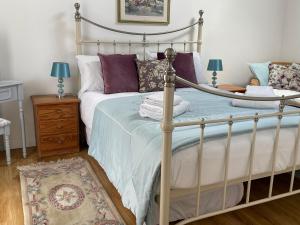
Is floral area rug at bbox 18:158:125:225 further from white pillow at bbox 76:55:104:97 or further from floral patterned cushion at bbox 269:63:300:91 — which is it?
floral patterned cushion at bbox 269:63:300:91

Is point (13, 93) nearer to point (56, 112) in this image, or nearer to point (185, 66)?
point (56, 112)

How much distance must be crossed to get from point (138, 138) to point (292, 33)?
362 centimetres

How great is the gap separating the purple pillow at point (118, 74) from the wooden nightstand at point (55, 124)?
1.30ft

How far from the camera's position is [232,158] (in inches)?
69.4

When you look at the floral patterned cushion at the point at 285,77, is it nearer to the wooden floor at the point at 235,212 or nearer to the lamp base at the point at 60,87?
the wooden floor at the point at 235,212

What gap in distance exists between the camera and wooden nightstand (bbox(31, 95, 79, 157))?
2979 mm

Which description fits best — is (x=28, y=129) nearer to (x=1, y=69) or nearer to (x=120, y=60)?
(x=1, y=69)

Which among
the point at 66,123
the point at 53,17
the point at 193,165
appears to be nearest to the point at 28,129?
the point at 66,123

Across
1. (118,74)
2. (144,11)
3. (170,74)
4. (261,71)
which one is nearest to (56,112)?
(118,74)

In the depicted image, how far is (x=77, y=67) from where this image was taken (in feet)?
11.1

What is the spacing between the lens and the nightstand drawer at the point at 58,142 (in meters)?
3.06

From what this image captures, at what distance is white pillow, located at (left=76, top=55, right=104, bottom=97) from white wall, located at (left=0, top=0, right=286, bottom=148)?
0.25 m

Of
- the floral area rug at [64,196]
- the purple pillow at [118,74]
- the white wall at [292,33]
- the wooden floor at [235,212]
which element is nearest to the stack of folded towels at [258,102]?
the wooden floor at [235,212]

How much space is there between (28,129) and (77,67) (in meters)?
0.88
